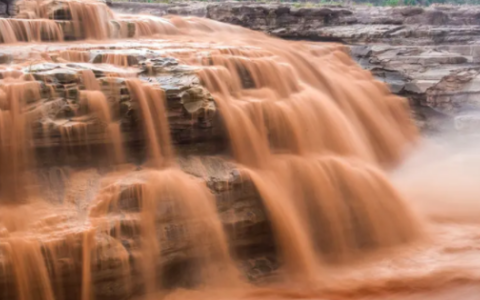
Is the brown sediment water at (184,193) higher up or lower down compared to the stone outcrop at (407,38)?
lower down

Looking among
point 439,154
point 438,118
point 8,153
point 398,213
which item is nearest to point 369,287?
point 398,213

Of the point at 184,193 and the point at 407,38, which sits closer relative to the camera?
the point at 184,193

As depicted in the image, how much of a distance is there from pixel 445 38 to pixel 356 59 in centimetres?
233

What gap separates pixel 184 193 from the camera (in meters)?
6.16

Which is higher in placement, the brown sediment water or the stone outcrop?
the stone outcrop

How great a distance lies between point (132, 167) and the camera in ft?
20.9

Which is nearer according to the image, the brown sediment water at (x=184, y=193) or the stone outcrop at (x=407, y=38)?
the brown sediment water at (x=184, y=193)

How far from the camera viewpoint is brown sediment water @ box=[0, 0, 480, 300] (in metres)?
5.48

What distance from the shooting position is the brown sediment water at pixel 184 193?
548 centimetres

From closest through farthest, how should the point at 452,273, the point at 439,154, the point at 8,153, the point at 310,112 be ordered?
the point at 8,153 → the point at 452,273 → the point at 310,112 → the point at 439,154

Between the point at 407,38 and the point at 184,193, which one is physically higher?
the point at 407,38

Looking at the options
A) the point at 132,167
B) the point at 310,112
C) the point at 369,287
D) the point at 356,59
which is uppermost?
the point at 356,59

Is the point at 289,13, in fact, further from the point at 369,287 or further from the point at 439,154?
the point at 369,287

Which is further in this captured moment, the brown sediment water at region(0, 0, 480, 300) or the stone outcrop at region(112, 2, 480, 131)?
the stone outcrop at region(112, 2, 480, 131)
